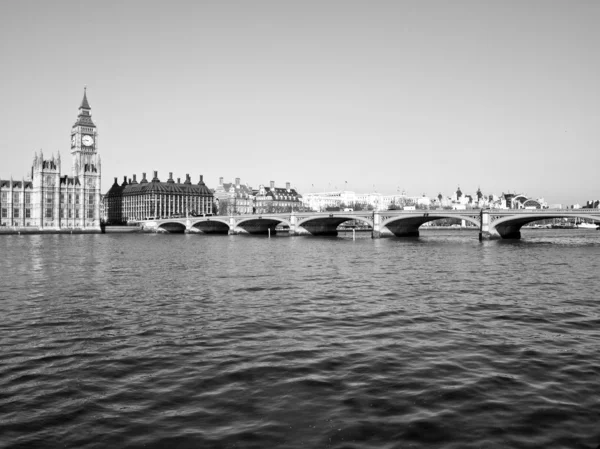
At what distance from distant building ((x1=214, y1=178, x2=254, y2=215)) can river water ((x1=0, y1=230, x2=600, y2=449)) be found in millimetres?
160554

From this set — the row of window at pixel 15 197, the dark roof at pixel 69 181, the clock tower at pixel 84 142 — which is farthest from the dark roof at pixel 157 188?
the row of window at pixel 15 197

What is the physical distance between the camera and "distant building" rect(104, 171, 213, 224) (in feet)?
561

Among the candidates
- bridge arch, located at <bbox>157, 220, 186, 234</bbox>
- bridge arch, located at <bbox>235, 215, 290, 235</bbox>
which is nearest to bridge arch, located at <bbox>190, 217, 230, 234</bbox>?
bridge arch, located at <bbox>157, 220, 186, 234</bbox>

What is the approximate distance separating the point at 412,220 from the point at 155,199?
338 ft

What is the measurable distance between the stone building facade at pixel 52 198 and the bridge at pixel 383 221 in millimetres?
16738

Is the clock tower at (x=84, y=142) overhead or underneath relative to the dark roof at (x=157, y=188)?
overhead

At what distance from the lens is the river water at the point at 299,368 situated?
845cm

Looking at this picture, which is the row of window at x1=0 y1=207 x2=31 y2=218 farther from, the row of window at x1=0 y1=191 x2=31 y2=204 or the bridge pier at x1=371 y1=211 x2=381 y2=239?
the bridge pier at x1=371 y1=211 x2=381 y2=239

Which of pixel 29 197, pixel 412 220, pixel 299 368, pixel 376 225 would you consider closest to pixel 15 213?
pixel 29 197

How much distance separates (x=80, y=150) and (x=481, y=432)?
15755 cm

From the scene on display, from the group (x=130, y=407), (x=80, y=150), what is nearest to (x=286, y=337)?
(x=130, y=407)

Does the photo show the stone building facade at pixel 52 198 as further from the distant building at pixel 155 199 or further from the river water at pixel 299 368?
the river water at pixel 299 368

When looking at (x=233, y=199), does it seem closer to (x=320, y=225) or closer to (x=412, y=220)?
(x=320, y=225)

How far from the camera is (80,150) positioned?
149m
